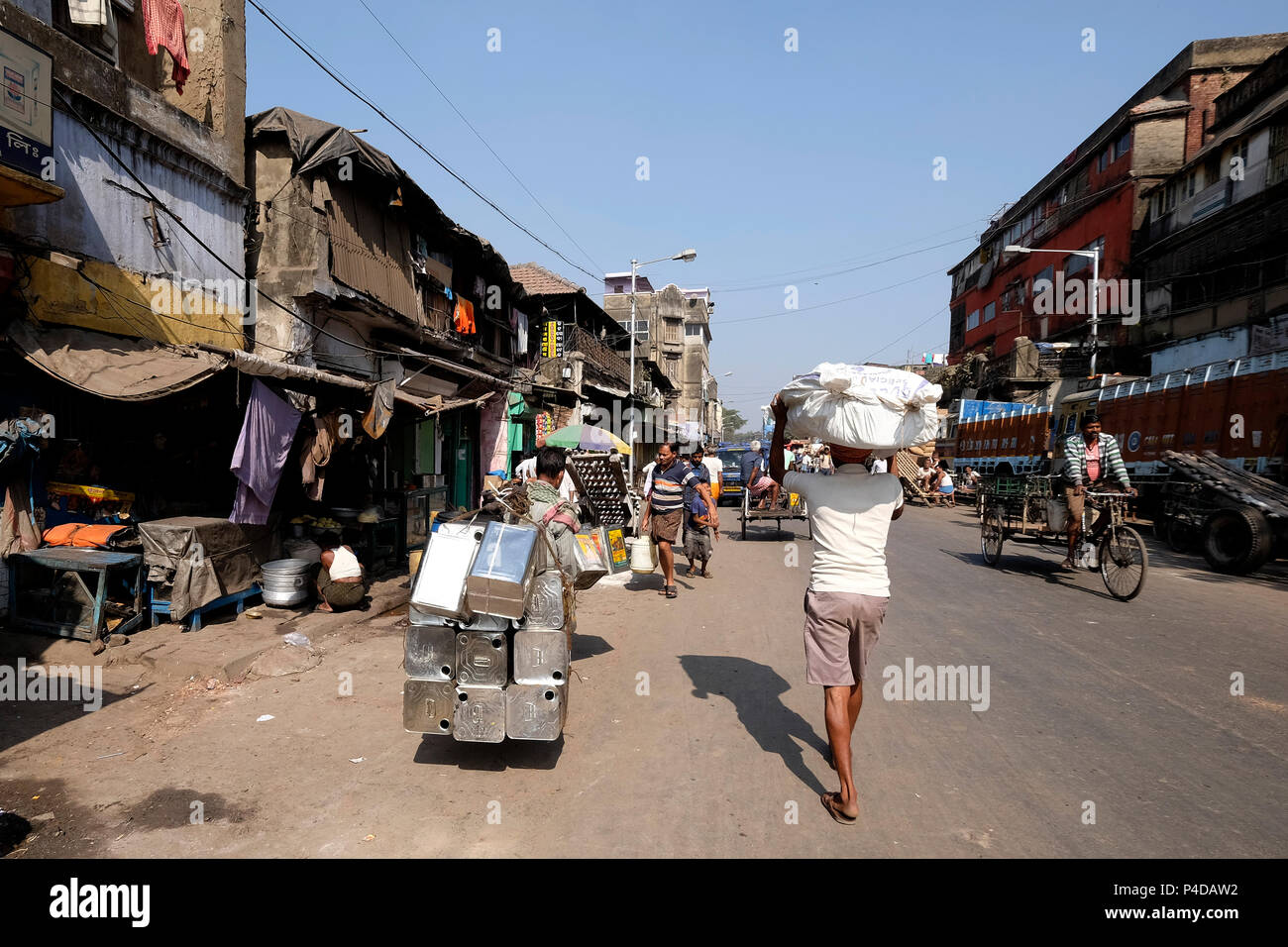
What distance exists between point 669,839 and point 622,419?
31164 millimetres

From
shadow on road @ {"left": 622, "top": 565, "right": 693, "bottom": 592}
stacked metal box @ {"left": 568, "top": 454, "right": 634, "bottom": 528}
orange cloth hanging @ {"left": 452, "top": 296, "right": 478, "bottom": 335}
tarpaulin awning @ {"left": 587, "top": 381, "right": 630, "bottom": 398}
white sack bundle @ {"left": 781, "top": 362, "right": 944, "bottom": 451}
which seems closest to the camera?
white sack bundle @ {"left": 781, "top": 362, "right": 944, "bottom": 451}

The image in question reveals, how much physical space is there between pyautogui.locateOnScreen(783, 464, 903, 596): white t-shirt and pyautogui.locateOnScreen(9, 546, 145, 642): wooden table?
6293 mm

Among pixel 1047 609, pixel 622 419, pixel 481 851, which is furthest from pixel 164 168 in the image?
pixel 622 419

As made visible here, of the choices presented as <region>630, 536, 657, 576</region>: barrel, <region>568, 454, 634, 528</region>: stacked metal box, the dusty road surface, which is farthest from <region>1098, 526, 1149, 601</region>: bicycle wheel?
<region>568, 454, 634, 528</region>: stacked metal box

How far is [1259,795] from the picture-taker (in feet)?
11.3

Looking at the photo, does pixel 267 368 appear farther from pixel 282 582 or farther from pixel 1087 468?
pixel 1087 468

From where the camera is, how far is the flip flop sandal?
329 centimetres

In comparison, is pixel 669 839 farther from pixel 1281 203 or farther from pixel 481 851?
pixel 1281 203

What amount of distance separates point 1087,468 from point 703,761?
751 centimetres

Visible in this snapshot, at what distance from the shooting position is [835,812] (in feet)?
11.0

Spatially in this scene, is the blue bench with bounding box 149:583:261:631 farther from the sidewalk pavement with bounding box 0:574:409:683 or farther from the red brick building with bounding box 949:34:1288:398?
the red brick building with bounding box 949:34:1288:398

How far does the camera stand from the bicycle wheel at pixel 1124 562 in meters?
7.85

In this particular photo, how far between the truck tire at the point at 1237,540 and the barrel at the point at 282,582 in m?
13.1

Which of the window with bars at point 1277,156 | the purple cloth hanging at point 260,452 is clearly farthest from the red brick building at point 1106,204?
the purple cloth hanging at point 260,452
